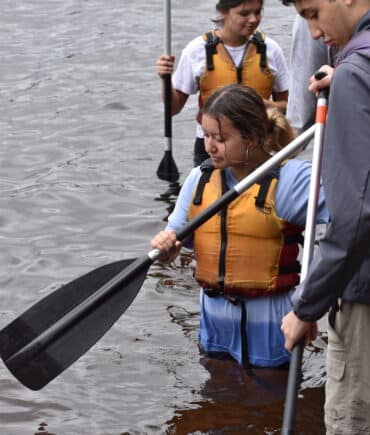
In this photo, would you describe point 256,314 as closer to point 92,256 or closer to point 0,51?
point 92,256

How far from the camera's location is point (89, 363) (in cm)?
548

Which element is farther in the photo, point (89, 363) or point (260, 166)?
point (89, 363)

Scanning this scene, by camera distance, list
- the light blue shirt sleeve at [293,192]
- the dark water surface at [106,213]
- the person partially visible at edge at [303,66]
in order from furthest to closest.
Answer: the person partially visible at edge at [303,66] < the dark water surface at [106,213] < the light blue shirt sleeve at [293,192]

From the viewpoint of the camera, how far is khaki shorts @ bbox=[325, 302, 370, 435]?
10.9 ft

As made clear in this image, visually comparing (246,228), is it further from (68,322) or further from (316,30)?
(316,30)

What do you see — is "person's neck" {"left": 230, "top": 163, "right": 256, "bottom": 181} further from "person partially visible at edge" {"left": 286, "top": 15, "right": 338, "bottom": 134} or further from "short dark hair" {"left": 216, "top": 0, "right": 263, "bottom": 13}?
"short dark hair" {"left": 216, "top": 0, "right": 263, "bottom": 13}

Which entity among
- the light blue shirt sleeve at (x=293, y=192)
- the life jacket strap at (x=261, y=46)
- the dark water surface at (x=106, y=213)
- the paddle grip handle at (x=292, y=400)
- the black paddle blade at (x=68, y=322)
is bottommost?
the dark water surface at (x=106, y=213)

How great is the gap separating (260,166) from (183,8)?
31.4 feet

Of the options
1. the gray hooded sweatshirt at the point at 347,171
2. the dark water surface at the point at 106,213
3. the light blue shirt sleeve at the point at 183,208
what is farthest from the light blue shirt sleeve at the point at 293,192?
the gray hooded sweatshirt at the point at 347,171

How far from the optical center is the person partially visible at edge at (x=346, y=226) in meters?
2.96

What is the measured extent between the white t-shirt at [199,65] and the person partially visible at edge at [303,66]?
1.45m

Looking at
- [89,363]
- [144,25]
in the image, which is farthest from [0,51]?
[89,363]

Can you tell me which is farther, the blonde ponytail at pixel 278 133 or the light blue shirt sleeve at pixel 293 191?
the blonde ponytail at pixel 278 133

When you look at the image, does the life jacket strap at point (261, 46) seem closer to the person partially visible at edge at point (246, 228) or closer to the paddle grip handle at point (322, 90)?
the person partially visible at edge at point (246, 228)
